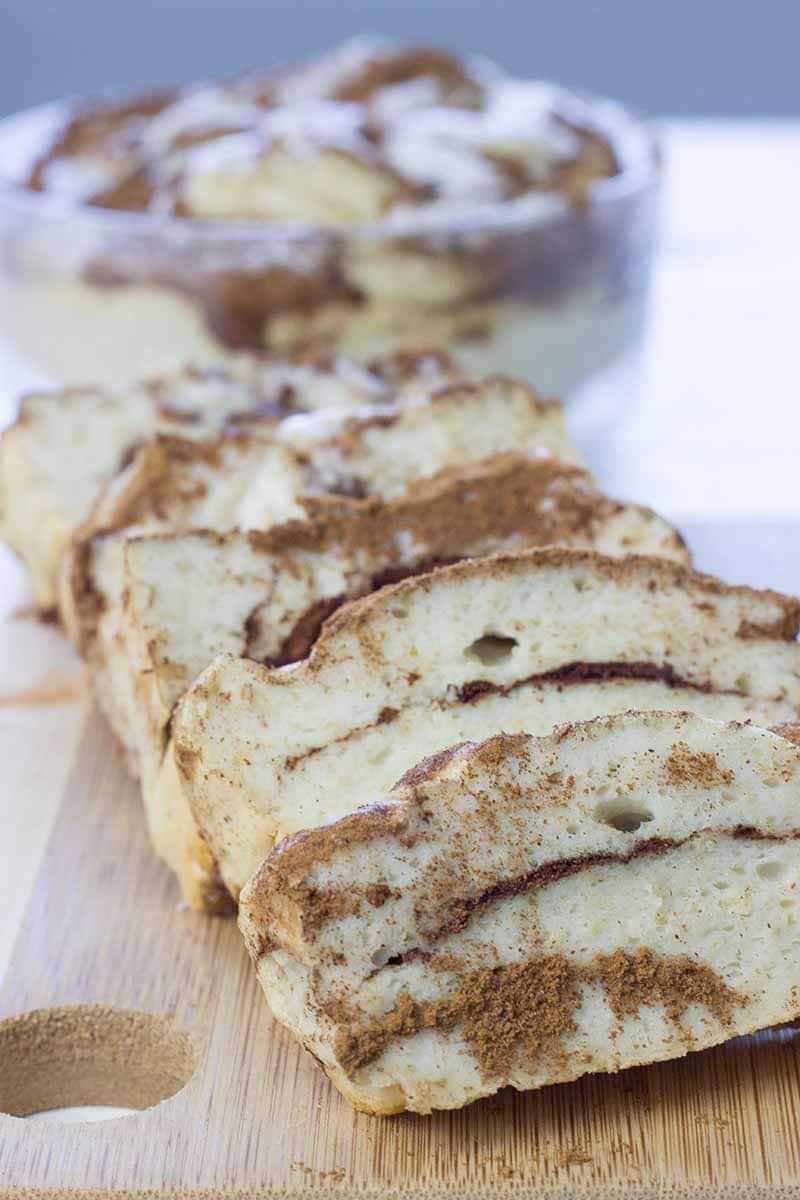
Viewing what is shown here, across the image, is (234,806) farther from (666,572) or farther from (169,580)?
(666,572)

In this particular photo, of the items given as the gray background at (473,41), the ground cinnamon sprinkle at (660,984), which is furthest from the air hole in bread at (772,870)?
the gray background at (473,41)

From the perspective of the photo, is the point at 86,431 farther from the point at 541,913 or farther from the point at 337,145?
the point at 541,913

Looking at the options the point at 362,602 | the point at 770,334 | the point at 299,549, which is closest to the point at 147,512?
the point at 299,549

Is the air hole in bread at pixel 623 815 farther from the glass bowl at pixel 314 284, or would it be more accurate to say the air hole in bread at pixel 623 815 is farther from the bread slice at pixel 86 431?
the glass bowl at pixel 314 284

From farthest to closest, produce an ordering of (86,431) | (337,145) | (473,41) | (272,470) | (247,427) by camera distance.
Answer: (473,41) → (337,145) → (86,431) → (247,427) → (272,470)

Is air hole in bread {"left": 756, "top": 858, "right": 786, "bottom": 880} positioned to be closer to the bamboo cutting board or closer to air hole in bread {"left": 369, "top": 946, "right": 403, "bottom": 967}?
the bamboo cutting board

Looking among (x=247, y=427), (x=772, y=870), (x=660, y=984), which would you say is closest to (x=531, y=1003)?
(x=660, y=984)

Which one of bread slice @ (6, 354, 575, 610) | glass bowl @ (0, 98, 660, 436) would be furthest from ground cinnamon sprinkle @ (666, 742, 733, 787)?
glass bowl @ (0, 98, 660, 436)

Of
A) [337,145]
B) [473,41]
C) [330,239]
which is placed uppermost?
[337,145]
